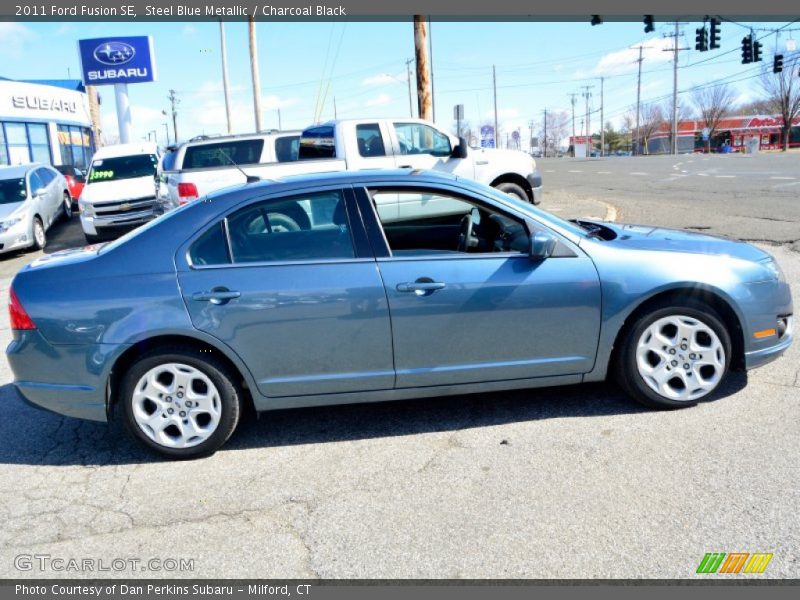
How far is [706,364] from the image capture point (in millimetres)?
4242

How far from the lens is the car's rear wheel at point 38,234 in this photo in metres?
13.9

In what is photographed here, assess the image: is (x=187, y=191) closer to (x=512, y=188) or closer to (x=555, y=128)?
(x=512, y=188)

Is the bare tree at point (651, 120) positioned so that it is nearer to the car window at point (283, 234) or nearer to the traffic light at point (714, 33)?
the traffic light at point (714, 33)

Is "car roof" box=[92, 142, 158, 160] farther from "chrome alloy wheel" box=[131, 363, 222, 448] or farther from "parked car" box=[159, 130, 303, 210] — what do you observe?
"chrome alloy wheel" box=[131, 363, 222, 448]

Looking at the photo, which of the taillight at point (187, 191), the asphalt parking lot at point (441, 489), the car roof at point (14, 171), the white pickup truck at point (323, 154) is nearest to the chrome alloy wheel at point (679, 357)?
the asphalt parking lot at point (441, 489)

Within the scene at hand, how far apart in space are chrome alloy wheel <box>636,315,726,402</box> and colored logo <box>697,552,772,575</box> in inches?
57.7

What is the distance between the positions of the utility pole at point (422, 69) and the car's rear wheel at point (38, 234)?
8725mm

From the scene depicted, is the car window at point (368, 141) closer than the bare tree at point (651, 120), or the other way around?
the car window at point (368, 141)

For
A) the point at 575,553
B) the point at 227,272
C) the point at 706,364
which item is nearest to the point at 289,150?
the point at 227,272

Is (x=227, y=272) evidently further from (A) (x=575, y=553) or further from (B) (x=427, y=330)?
(A) (x=575, y=553)

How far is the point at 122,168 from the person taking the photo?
1596 centimetres

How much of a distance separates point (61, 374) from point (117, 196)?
37.5 feet

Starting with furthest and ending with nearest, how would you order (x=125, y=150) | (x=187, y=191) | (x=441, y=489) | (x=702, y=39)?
(x=702, y=39), (x=125, y=150), (x=187, y=191), (x=441, y=489)

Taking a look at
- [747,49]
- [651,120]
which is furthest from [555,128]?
[747,49]
